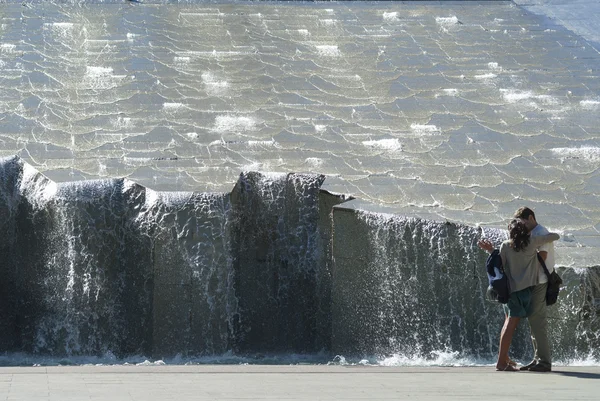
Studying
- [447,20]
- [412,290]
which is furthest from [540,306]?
[447,20]

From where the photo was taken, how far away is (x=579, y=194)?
11773mm

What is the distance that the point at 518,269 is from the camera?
28.9 ft

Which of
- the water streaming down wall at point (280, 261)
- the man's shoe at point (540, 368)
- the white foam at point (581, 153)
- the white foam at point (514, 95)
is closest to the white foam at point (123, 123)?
the water streaming down wall at point (280, 261)

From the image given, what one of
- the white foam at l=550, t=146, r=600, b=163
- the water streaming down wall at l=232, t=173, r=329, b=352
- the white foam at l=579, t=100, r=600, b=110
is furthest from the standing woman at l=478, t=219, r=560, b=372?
the white foam at l=579, t=100, r=600, b=110

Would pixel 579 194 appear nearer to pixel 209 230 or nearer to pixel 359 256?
pixel 359 256

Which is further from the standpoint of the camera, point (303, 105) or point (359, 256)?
point (303, 105)

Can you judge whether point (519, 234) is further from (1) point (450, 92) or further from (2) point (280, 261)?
(1) point (450, 92)

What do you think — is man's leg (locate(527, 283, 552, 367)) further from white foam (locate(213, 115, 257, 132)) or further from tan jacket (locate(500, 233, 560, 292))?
white foam (locate(213, 115, 257, 132))

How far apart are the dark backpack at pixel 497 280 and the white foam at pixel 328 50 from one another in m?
6.59

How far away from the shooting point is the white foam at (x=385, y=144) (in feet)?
41.1

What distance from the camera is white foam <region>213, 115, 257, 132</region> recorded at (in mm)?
12780

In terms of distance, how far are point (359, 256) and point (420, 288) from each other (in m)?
0.69

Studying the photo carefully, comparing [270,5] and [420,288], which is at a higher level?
[270,5]

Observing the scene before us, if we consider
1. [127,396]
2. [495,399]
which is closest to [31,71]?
[127,396]
